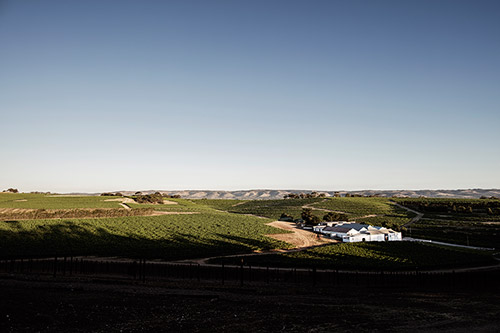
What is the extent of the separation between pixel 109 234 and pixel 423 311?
65.1 meters

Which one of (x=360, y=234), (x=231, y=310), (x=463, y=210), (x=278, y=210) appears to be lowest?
(x=360, y=234)

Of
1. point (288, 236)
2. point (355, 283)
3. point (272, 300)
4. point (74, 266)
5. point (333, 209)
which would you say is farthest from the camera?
point (333, 209)

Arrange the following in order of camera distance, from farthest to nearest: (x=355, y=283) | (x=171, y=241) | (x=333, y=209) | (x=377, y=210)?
1. (x=333, y=209)
2. (x=377, y=210)
3. (x=171, y=241)
4. (x=355, y=283)

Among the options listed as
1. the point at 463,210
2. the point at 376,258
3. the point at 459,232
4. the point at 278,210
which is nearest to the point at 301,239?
the point at 376,258

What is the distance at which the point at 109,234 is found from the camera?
234 ft

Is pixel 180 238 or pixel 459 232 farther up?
pixel 180 238

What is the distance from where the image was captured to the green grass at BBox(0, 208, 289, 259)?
56656 mm

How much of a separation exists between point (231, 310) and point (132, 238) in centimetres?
5411

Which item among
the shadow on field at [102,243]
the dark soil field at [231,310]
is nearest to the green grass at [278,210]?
the shadow on field at [102,243]

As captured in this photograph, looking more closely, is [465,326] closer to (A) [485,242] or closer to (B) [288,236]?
(B) [288,236]

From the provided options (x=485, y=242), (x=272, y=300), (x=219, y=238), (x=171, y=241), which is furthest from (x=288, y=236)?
(x=272, y=300)

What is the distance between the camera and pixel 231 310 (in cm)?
1997

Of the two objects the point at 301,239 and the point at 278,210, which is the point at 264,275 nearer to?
the point at 301,239

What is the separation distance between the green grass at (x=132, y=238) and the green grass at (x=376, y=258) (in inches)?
398
